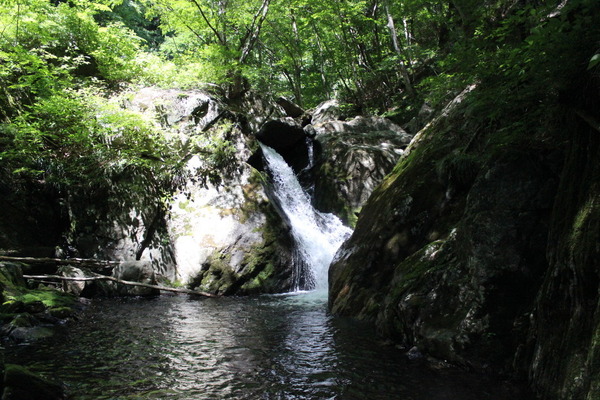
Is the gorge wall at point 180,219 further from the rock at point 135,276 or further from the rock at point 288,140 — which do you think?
the rock at point 288,140

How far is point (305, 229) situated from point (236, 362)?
29.5 ft

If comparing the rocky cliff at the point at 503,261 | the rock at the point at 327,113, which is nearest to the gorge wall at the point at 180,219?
the rocky cliff at the point at 503,261

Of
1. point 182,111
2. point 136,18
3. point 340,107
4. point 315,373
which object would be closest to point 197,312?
point 315,373

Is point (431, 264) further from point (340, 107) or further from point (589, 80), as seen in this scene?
point (340, 107)

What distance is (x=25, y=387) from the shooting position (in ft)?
10.6

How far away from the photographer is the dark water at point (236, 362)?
3.73 m

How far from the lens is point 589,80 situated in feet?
9.54

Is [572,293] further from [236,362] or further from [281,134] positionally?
[281,134]

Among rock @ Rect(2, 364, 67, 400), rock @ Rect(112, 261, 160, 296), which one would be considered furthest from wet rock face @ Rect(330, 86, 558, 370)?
rock @ Rect(112, 261, 160, 296)

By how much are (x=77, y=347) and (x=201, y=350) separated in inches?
67.6

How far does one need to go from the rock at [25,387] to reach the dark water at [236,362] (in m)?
0.27

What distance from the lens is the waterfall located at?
11641mm

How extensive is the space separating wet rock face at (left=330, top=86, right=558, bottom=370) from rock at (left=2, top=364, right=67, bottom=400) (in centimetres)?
383

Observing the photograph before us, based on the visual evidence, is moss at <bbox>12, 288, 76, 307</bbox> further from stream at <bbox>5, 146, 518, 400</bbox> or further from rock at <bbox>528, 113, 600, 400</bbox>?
rock at <bbox>528, 113, 600, 400</bbox>
